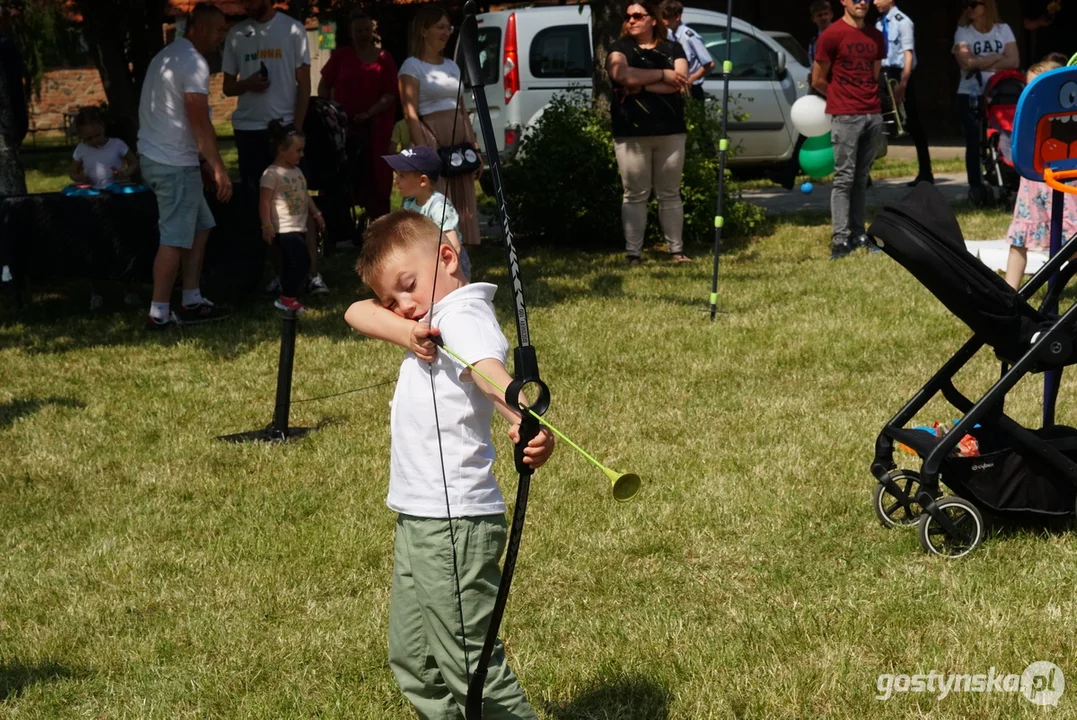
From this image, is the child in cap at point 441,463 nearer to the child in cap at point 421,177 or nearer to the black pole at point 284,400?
the black pole at point 284,400

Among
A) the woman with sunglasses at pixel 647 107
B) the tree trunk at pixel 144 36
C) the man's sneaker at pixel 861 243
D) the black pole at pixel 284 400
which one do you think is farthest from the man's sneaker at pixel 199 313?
the man's sneaker at pixel 861 243

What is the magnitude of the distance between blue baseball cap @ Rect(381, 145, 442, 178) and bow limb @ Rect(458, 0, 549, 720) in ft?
12.4

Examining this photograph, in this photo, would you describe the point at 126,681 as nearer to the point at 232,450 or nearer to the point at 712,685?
the point at 712,685

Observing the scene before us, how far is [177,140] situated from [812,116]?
18.5ft

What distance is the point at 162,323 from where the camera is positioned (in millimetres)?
8984

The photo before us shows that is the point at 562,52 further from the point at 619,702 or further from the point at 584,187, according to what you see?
the point at 619,702

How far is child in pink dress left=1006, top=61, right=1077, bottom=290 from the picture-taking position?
747 cm

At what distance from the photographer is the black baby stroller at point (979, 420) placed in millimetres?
4457

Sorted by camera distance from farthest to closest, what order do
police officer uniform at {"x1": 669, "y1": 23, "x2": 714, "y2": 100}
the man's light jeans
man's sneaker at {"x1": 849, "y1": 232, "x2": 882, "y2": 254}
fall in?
police officer uniform at {"x1": 669, "y1": 23, "x2": 714, "y2": 100} < man's sneaker at {"x1": 849, "y1": 232, "x2": 882, "y2": 254} < the man's light jeans

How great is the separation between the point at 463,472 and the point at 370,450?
312cm

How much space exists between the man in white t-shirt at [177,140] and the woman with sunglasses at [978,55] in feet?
24.2

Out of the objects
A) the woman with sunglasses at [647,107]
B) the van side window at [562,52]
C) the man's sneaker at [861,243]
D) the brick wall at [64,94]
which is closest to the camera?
the woman with sunglasses at [647,107]

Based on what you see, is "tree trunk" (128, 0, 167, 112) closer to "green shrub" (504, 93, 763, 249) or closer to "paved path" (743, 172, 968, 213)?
"green shrub" (504, 93, 763, 249)

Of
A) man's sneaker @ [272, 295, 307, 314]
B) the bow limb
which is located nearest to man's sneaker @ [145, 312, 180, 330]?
man's sneaker @ [272, 295, 307, 314]
